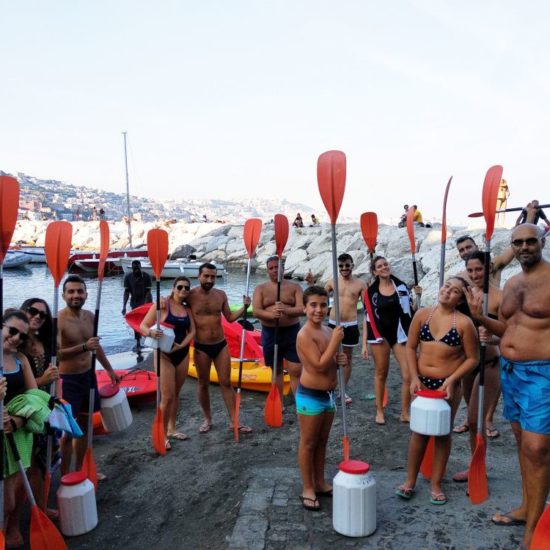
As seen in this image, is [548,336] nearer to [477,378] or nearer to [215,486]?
[477,378]

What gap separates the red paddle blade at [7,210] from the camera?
3.06m

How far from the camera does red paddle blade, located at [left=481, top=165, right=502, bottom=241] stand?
12.2 ft

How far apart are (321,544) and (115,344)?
1075 centimetres

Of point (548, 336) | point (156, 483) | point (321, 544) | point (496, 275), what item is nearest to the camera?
point (548, 336)

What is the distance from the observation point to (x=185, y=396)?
6.80 m

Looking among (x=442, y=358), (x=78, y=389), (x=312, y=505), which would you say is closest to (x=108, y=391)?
(x=78, y=389)

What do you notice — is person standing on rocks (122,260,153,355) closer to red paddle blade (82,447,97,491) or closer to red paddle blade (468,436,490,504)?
red paddle blade (82,447,97,491)

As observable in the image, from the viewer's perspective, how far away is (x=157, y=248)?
5094mm

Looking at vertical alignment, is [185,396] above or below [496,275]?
below

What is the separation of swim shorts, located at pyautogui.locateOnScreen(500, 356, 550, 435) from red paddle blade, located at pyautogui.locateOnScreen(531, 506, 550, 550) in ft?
1.45

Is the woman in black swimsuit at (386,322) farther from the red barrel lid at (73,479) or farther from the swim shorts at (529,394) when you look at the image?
the red barrel lid at (73,479)

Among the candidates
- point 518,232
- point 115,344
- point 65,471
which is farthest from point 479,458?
point 115,344

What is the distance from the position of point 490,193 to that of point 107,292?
22182 millimetres

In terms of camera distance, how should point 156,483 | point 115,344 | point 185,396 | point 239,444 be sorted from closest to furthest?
1. point 156,483
2. point 239,444
3. point 185,396
4. point 115,344
